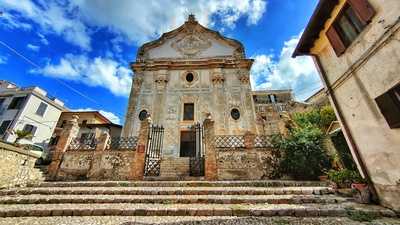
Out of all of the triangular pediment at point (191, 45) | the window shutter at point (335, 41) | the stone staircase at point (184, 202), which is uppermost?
the triangular pediment at point (191, 45)

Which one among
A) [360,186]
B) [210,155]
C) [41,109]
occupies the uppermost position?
[41,109]

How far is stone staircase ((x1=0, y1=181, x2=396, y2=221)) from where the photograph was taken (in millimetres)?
4215

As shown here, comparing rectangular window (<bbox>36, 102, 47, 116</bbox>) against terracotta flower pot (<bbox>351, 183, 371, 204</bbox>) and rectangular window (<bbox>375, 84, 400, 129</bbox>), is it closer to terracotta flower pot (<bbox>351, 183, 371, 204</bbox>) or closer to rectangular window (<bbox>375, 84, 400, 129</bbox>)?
terracotta flower pot (<bbox>351, 183, 371, 204</bbox>)

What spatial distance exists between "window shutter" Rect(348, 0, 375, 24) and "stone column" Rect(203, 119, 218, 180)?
652cm

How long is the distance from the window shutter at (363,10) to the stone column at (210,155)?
257 inches

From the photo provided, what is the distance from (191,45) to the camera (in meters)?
17.8

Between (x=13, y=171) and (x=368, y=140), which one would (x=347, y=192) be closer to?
(x=368, y=140)

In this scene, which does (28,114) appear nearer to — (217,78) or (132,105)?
(132,105)

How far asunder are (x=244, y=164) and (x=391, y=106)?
5918 millimetres

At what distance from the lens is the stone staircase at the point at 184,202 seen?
4215 millimetres

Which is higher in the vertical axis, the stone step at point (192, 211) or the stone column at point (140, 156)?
the stone column at point (140, 156)

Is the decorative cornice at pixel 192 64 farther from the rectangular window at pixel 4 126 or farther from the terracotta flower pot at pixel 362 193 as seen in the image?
the rectangular window at pixel 4 126

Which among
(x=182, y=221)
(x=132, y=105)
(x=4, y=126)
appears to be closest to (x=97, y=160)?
(x=132, y=105)

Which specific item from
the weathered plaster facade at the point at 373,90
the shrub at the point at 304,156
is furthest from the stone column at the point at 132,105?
the weathered plaster facade at the point at 373,90
